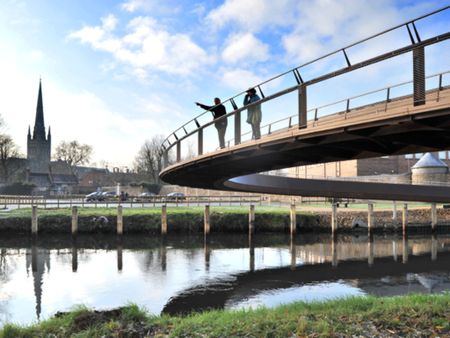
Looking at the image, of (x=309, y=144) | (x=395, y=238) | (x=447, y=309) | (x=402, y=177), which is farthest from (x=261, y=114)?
(x=402, y=177)

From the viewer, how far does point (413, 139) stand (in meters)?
9.34

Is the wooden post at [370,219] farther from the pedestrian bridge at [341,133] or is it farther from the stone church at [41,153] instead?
the stone church at [41,153]

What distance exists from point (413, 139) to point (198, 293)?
937 cm

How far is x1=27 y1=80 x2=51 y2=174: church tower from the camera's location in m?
108

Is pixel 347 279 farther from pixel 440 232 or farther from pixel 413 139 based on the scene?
pixel 440 232

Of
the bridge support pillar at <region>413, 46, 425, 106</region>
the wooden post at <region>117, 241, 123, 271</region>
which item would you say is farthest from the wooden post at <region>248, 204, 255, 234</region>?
the bridge support pillar at <region>413, 46, 425, 106</region>

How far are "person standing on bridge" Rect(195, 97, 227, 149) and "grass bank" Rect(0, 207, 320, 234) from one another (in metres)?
16.6

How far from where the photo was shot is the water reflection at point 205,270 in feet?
47.4

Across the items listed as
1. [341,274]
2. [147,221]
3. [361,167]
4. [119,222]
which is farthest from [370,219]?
[361,167]

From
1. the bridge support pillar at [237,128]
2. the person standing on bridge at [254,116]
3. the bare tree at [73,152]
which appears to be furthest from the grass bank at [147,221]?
the bare tree at [73,152]

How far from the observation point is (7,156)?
6956 centimetres

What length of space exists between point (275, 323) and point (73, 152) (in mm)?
92596

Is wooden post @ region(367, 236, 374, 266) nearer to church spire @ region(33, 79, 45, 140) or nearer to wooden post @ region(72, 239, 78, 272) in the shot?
wooden post @ region(72, 239, 78, 272)

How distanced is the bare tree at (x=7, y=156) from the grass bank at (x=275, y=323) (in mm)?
65045
